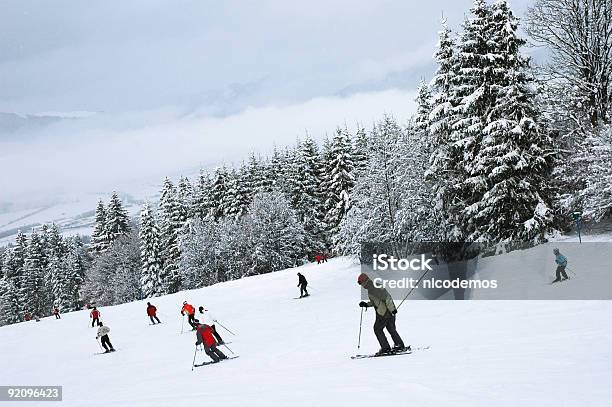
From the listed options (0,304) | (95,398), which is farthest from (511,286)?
(0,304)

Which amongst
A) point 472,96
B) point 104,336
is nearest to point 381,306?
point 104,336

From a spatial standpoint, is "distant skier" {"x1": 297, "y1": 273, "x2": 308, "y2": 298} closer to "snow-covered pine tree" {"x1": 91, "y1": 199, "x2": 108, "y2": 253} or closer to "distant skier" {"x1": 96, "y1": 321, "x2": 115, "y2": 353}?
"distant skier" {"x1": 96, "y1": 321, "x2": 115, "y2": 353}

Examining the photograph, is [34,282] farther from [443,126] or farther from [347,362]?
[347,362]

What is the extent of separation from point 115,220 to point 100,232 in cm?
409

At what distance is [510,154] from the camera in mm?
22219

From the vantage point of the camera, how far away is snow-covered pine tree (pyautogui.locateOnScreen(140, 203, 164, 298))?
201ft

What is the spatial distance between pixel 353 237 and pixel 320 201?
23062mm

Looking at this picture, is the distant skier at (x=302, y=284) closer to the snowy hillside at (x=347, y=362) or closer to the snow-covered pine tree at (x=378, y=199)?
the snowy hillside at (x=347, y=362)

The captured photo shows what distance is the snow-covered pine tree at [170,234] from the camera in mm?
61688

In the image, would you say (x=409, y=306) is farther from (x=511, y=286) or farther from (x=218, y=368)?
(x=218, y=368)

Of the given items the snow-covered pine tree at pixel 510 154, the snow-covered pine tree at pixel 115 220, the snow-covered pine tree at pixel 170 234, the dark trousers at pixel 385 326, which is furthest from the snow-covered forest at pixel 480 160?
the snow-covered pine tree at pixel 115 220

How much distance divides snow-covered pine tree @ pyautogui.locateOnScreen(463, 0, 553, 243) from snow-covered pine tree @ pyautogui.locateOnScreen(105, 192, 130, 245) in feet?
203

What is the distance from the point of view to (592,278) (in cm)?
1580

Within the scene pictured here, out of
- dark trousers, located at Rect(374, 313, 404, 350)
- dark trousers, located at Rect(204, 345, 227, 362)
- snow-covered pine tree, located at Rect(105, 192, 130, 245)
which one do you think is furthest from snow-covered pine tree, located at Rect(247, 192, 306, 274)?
dark trousers, located at Rect(374, 313, 404, 350)
